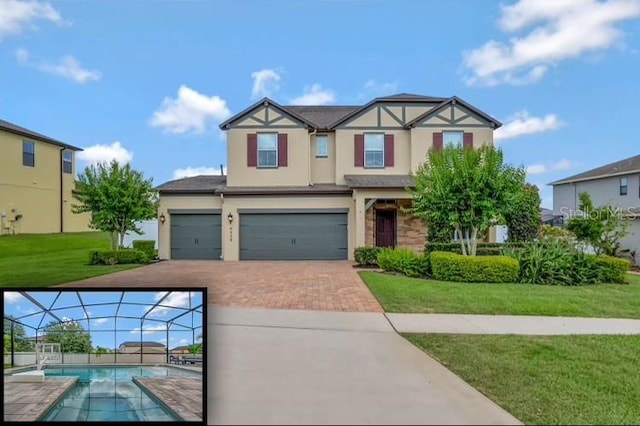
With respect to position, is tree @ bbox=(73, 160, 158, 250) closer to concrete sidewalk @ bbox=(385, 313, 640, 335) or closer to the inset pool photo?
concrete sidewalk @ bbox=(385, 313, 640, 335)

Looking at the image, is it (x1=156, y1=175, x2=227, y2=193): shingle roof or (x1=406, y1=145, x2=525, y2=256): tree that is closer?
(x1=406, y1=145, x2=525, y2=256): tree

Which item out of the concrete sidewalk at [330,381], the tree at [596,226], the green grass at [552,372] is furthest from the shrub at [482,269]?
the concrete sidewalk at [330,381]

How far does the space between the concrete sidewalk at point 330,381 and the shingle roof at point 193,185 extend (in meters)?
12.7

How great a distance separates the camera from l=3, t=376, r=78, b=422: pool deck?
1972mm

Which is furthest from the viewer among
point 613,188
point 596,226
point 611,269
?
point 613,188

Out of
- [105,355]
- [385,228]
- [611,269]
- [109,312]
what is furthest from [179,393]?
[385,228]

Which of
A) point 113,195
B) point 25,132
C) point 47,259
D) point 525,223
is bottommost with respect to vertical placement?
point 47,259

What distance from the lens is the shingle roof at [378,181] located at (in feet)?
54.3

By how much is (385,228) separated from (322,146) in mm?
4991

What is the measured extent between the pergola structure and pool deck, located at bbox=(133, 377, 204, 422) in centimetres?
15

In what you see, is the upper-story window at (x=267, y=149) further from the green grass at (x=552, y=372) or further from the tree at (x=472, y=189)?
the green grass at (x=552, y=372)

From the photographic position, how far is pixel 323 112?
851 inches

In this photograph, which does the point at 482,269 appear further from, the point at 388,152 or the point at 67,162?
the point at 67,162

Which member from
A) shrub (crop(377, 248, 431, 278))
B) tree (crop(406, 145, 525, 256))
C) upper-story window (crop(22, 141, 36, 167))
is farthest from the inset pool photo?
upper-story window (crop(22, 141, 36, 167))
